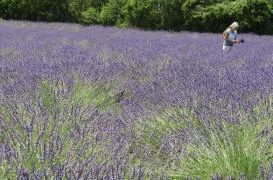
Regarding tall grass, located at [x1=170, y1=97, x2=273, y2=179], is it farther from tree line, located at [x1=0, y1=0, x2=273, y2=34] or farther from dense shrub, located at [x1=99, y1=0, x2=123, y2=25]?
dense shrub, located at [x1=99, y1=0, x2=123, y2=25]

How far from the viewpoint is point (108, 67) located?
5695mm

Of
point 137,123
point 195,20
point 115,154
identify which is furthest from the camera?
point 195,20

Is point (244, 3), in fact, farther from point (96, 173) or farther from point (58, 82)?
point (96, 173)

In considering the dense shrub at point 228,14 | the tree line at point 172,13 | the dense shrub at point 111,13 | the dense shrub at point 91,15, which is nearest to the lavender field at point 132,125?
the dense shrub at point 228,14

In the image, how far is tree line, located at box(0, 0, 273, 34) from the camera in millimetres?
17797

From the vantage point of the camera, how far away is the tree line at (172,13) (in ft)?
58.4

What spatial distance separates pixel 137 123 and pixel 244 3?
15.1 metres

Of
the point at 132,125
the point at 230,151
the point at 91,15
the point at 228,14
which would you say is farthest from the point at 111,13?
the point at 230,151

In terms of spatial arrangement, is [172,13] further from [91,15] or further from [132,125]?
[132,125]

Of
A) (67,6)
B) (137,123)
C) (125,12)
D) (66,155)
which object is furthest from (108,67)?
(67,6)

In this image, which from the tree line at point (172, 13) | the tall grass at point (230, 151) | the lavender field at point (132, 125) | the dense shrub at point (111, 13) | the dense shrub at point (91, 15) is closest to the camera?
the lavender field at point (132, 125)

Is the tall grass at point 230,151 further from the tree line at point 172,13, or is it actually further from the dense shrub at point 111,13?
the dense shrub at point 111,13

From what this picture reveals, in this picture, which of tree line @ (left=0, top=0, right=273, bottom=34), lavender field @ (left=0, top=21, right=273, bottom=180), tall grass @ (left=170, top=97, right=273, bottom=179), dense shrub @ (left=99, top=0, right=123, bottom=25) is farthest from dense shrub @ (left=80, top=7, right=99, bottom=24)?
tall grass @ (left=170, top=97, right=273, bottom=179)

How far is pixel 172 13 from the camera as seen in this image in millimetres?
19000
